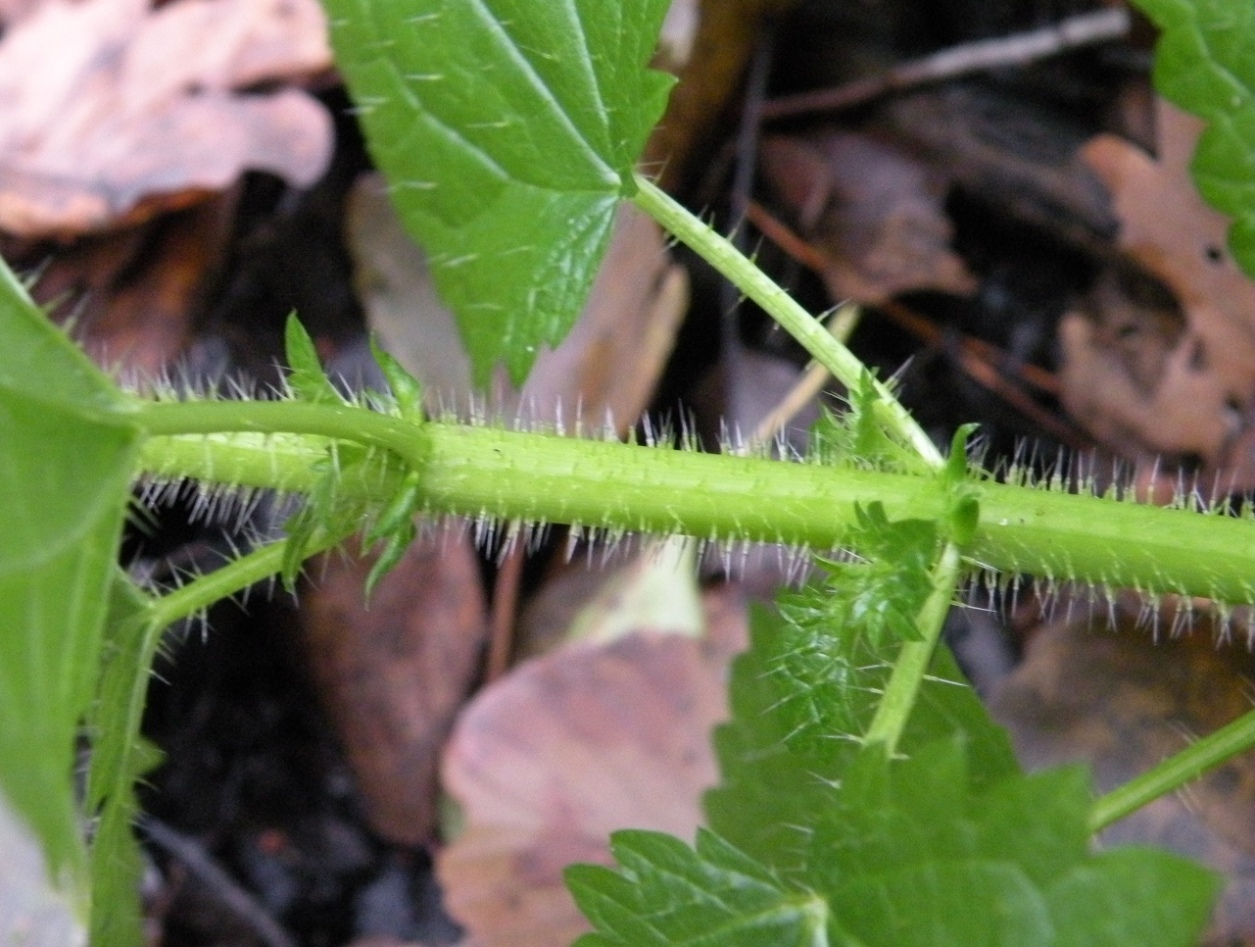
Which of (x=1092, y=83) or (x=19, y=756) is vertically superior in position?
(x=19, y=756)

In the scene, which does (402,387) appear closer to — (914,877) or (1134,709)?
(914,877)

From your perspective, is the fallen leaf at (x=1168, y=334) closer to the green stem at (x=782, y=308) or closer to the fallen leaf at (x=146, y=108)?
the green stem at (x=782, y=308)

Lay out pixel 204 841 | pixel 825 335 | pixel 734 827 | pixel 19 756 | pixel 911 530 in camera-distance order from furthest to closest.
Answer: pixel 204 841
pixel 734 827
pixel 825 335
pixel 911 530
pixel 19 756

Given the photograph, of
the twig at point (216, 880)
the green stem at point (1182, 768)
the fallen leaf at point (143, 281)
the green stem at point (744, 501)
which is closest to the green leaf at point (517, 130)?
the green stem at point (744, 501)

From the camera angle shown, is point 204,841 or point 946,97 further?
point 946,97

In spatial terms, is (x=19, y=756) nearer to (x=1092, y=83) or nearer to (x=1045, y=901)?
(x=1045, y=901)

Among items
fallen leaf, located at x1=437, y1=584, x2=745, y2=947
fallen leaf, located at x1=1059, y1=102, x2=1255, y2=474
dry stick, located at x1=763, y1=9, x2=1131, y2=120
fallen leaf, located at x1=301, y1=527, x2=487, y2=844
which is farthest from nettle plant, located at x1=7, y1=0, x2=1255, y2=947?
dry stick, located at x1=763, y1=9, x2=1131, y2=120

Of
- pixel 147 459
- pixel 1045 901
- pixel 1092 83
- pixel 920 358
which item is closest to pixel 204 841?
pixel 147 459
